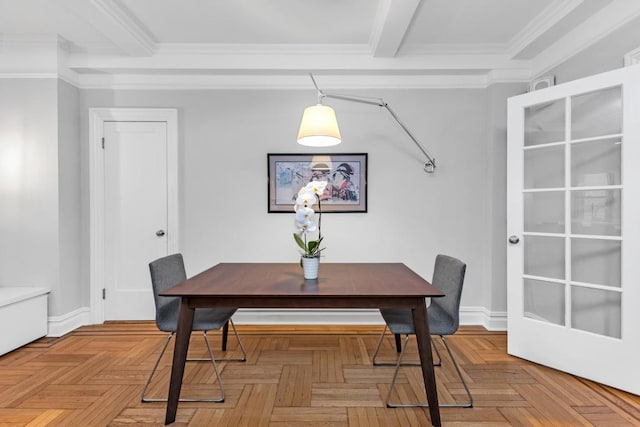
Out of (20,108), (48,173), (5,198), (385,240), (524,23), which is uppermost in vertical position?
(524,23)

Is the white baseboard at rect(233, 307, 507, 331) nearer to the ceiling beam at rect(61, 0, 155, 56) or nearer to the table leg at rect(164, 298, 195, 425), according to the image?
the table leg at rect(164, 298, 195, 425)

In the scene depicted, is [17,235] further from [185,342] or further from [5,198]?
[185,342]

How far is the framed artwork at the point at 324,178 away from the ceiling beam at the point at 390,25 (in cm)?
95

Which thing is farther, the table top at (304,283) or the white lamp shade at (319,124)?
the white lamp shade at (319,124)

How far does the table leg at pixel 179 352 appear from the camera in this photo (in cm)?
192

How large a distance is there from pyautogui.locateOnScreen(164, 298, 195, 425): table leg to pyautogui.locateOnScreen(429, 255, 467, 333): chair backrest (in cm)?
146

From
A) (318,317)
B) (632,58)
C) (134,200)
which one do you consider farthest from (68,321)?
(632,58)

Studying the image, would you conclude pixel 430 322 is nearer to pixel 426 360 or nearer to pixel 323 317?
pixel 426 360

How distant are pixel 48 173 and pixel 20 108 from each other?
24.2 inches

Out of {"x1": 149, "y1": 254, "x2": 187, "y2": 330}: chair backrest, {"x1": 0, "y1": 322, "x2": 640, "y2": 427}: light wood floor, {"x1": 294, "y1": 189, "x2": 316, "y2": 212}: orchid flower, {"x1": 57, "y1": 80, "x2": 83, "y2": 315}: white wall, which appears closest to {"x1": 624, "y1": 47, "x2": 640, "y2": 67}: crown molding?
{"x1": 0, "y1": 322, "x2": 640, "y2": 427}: light wood floor

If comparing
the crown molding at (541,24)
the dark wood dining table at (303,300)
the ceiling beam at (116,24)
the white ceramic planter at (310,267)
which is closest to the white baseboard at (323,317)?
the white ceramic planter at (310,267)

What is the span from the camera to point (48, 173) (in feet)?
10.7

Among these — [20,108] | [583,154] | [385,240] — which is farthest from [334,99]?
[20,108]

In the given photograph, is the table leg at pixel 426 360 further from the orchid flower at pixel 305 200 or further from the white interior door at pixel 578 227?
the white interior door at pixel 578 227
